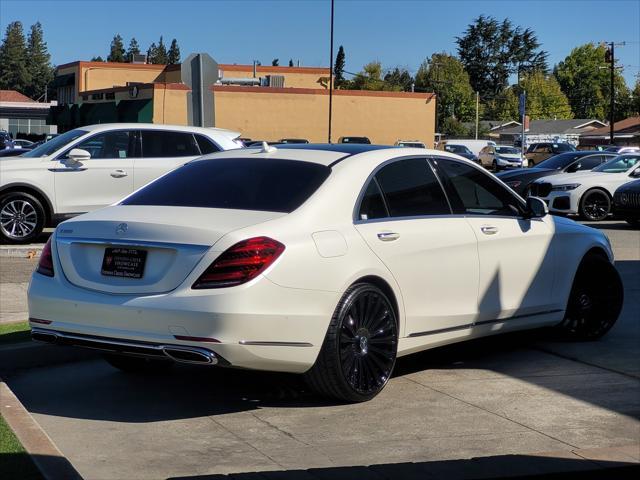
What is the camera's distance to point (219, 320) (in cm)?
541

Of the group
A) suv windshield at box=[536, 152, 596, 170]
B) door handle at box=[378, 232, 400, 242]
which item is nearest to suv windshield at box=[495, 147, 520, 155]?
suv windshield at box=[536, 152, 596, 170]

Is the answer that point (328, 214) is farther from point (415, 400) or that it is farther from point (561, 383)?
point (561, 383)

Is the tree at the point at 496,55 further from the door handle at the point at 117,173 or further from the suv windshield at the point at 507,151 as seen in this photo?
the door handle at the point at 117,173

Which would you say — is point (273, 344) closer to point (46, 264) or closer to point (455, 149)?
point (46, 264)

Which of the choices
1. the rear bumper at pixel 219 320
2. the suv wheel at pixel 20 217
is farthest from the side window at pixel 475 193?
the suv wheel at pixel 20 217

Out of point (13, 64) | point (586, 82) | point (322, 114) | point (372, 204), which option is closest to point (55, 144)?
point (372, 204)

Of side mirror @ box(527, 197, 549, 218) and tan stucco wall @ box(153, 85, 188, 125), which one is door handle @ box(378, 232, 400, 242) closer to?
side mirror @ box(527, 197, 549, 218)

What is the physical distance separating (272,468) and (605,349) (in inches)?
155

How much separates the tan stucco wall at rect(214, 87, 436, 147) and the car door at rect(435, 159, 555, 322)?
4690 cm

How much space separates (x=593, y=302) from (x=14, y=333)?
459 cm

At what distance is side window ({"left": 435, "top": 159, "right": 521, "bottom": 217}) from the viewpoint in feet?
23.4

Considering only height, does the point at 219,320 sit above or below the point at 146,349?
above

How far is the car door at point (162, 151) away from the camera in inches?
567

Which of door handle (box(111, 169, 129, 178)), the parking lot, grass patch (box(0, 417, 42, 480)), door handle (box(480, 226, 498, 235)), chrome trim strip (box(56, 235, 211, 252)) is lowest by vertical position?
the parking lot
